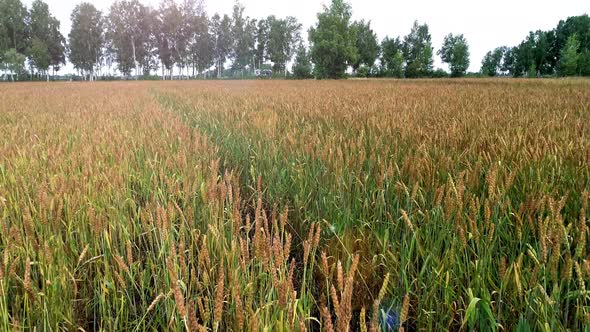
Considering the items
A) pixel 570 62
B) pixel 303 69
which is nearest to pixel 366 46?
pixel 303 69

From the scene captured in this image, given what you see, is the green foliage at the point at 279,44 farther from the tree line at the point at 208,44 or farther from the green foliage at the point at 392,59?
the green foliage at the point at 392,59

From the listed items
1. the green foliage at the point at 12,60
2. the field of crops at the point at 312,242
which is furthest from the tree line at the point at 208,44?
the field of crops at the point at 312,242

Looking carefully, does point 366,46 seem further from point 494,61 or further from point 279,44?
point 494,61

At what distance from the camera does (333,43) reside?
4475 centimetres

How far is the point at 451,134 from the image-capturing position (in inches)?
130

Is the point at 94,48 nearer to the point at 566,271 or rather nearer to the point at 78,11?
the point at 78,11

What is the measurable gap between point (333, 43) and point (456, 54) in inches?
1152

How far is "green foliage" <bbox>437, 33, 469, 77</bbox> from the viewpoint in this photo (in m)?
62.7

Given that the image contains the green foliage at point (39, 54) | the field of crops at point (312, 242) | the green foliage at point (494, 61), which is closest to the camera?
the field of crops at point (312, 242)

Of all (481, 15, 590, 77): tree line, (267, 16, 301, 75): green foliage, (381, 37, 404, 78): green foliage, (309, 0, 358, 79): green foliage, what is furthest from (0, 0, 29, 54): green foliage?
(481, 15, 590, 77): tree line

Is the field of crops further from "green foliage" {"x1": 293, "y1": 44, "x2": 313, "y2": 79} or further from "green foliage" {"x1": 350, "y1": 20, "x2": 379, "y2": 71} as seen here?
"green foliage" {"x1": 350, "y1": 20, "x2": 379, "y2": 71}

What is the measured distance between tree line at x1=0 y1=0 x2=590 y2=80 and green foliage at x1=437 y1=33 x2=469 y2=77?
164 millimetres

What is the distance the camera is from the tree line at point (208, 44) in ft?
175

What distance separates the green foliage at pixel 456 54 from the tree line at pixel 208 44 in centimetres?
16
